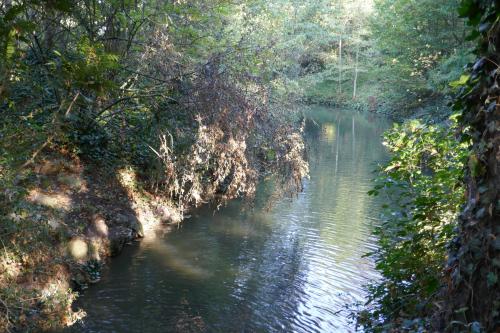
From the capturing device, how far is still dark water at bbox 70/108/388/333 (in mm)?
7020

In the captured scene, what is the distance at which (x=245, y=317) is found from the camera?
23.5 ft

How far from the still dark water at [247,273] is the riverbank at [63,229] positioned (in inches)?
14.1

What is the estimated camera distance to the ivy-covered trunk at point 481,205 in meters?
2.65

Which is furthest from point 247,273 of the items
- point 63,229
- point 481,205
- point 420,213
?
point 481,205

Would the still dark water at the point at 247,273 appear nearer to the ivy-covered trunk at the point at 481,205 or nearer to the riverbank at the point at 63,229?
the riverbank at the point at 63,229

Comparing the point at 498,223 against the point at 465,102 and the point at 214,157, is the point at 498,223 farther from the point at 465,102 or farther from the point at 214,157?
the point at 214,157

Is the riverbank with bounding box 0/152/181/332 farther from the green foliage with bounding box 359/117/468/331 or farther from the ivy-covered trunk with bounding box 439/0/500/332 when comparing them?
the ivy-covered trunk with bounding box 439/0/500/332

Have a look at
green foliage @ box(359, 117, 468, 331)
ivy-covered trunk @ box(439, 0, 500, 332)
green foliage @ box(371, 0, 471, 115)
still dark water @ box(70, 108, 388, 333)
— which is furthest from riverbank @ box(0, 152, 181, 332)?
green foliage @ box(371, 0, 471, 115)

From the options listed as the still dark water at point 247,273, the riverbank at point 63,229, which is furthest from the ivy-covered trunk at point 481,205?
the riverbank at point 63,229

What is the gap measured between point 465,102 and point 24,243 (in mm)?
6011

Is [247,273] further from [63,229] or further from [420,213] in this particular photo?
[420,213]

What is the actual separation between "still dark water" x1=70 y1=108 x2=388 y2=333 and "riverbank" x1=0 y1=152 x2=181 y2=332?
1.17ft

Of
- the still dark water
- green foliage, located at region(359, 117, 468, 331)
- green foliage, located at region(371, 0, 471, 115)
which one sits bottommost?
the still dark water

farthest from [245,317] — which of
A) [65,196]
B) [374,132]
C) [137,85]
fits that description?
[374,132]
